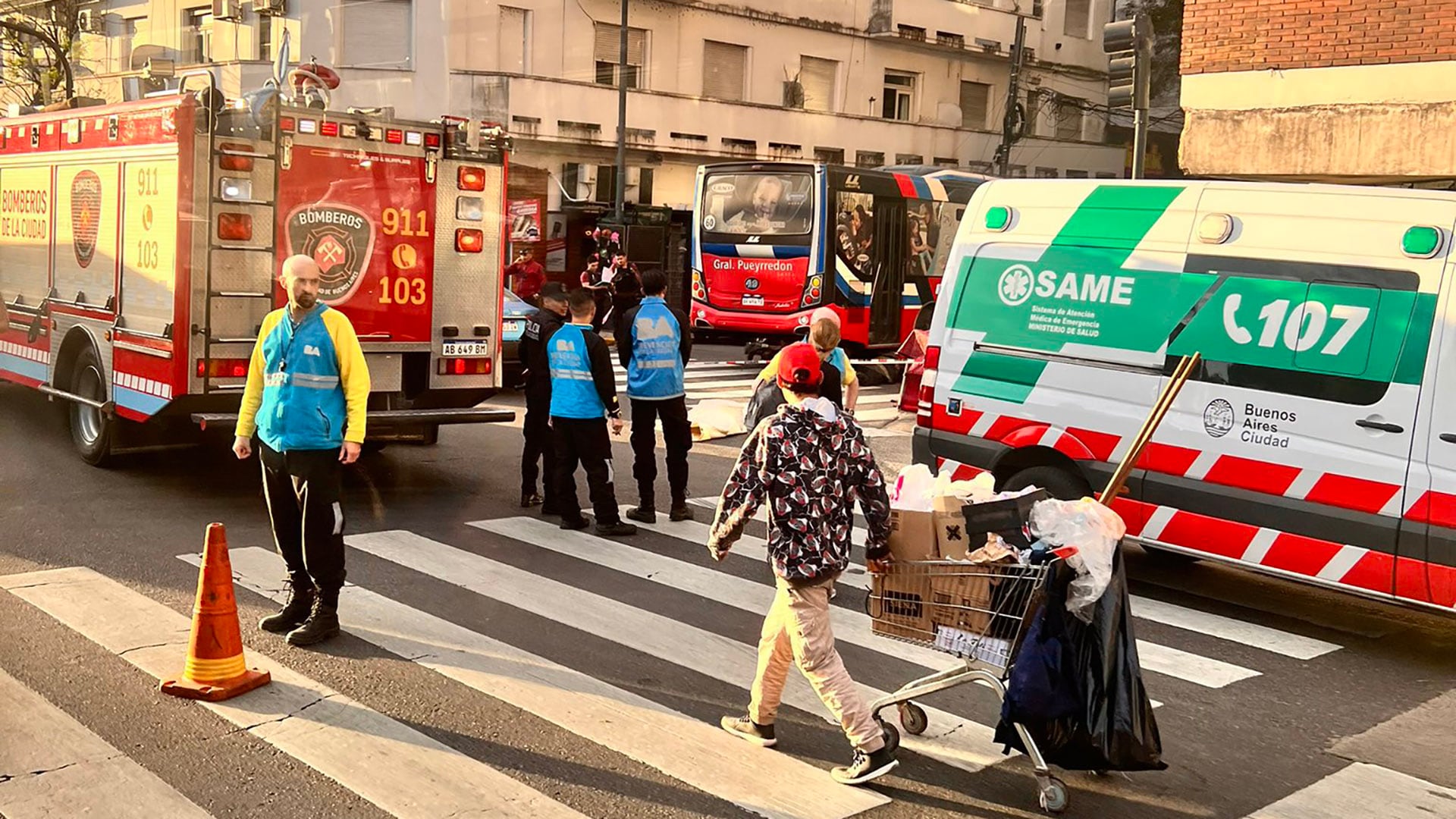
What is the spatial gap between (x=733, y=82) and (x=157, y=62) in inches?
1100

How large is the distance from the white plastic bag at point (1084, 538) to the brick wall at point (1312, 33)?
35.2 ft

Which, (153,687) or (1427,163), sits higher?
(1427,163)

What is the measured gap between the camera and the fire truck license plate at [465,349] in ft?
35.0

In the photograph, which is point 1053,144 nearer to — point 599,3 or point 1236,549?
point 599,3

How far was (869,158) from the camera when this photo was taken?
4112 cm

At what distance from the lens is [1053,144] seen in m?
46.5

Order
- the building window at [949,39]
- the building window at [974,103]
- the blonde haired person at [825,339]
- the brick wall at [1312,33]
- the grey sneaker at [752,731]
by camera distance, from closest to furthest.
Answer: the grey sneaker at [752,731]
the blonde haired person at [825,339]
the brick wall at [1312,33]
the building window at [949,39]
the building window at [974,103]

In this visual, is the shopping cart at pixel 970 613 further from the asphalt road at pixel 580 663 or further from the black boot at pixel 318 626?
the black boot at pixel 318 626

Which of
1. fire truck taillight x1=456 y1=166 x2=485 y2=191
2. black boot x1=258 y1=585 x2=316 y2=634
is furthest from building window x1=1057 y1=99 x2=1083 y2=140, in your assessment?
black boot x1=258 y1=585 x2=316 y2=634

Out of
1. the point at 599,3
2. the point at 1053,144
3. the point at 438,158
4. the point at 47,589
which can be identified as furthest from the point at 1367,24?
the point at 1053,144

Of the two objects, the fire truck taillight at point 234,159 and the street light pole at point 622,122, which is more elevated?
the street light pole at point 622,122

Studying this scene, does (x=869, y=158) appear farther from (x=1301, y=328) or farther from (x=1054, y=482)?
(x=1301, y=328)

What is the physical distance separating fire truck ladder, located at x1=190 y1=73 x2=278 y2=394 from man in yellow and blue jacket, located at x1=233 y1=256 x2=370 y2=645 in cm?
296

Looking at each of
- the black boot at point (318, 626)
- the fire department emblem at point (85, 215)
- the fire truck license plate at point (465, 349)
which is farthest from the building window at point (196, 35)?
the black boot at point (318, 626)
